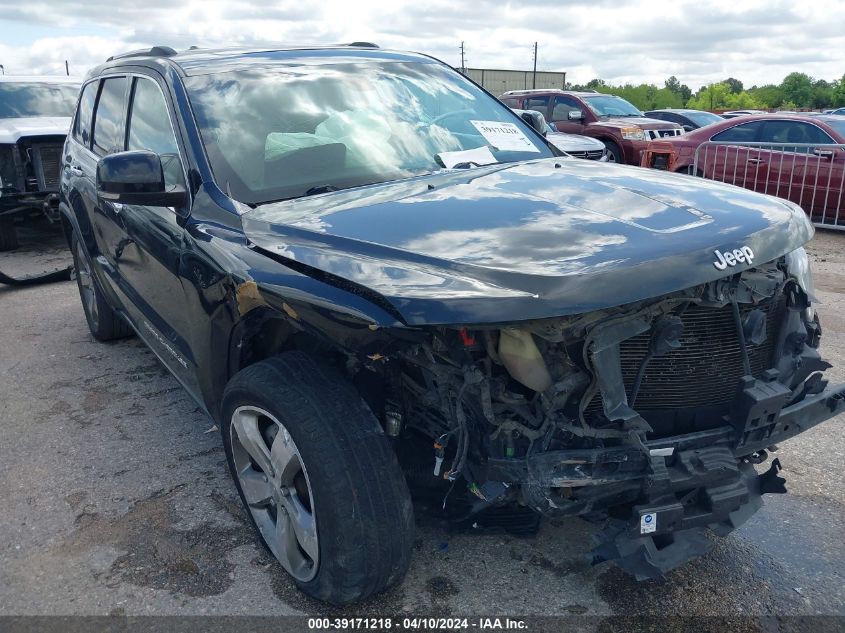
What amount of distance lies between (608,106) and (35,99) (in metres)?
10.9

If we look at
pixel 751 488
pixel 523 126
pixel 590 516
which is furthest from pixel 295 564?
pixel 523 126

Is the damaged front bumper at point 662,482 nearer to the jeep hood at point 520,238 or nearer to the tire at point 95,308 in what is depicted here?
the jeep hood at point 520,238

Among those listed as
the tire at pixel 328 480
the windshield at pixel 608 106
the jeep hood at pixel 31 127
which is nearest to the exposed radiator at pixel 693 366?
the tire at pixel 328 480

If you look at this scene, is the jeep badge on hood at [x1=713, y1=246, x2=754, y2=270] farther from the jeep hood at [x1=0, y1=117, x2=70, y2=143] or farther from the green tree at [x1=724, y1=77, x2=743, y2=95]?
the green tree at [x1=724, y1=77, x2=743, y2=95]

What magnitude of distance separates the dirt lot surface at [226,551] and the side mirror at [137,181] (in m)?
1.36

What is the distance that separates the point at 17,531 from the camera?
3189 millimetres

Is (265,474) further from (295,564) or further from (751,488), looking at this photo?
(751,488)

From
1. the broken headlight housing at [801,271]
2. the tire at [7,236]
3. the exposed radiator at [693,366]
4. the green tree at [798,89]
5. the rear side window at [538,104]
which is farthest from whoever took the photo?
the green tree at [798,89]

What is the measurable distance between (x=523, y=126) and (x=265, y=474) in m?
2.36

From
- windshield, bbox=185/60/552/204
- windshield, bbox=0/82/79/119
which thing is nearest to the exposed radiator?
windshield, bbox=185/60/552/204

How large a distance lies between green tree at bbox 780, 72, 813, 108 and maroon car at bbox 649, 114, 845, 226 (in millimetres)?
58060

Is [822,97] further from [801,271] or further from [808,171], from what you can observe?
[801,271]

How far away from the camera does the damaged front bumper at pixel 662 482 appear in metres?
2.22

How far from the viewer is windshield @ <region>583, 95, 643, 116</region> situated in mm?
15359
